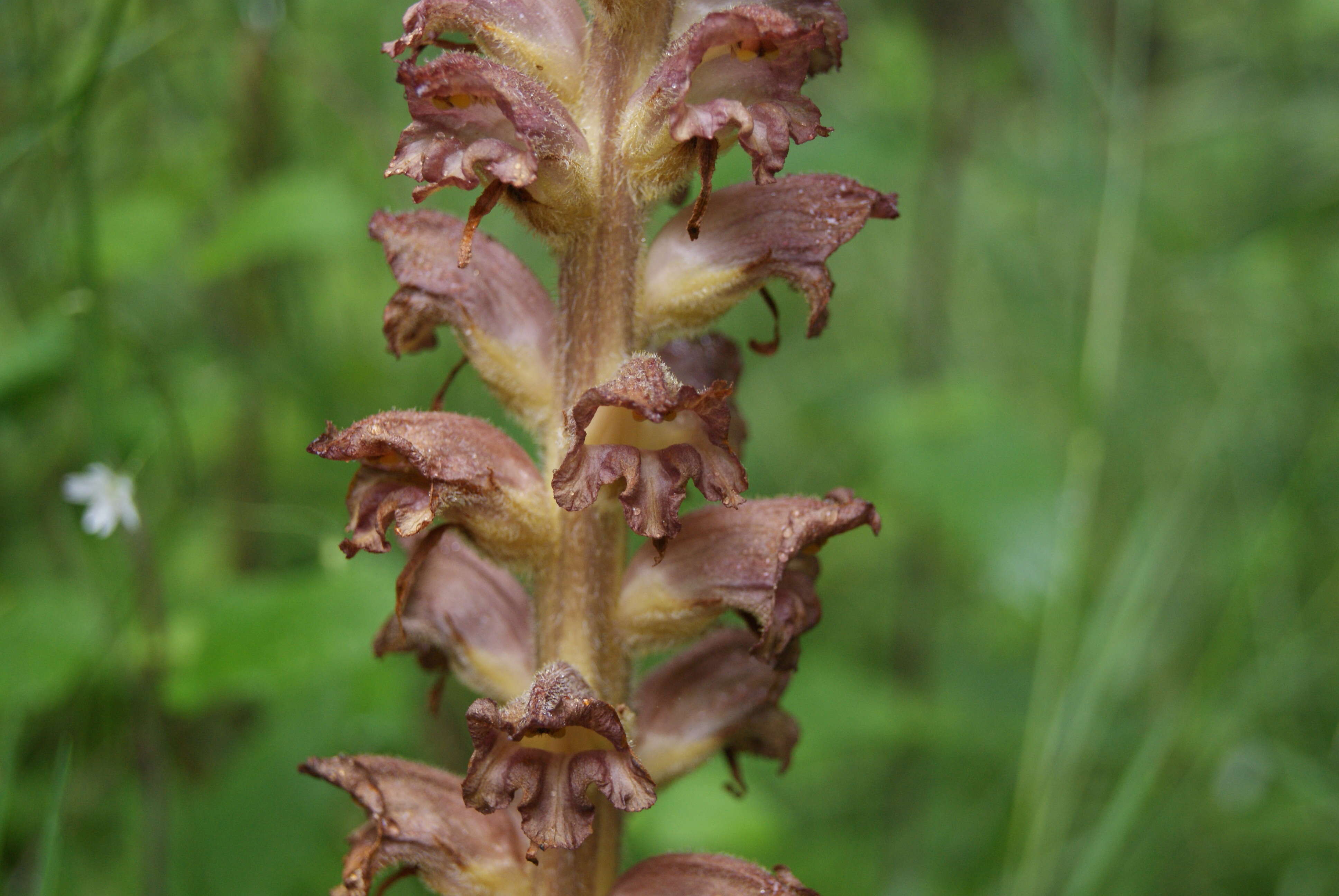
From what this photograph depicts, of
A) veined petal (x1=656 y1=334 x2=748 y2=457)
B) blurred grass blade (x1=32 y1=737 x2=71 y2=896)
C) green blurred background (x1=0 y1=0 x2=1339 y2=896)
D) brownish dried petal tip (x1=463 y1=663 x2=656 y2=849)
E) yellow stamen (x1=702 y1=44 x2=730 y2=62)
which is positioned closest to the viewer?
brownish dried petal tip (x1=463 y1=663 x2=656 y2=849)

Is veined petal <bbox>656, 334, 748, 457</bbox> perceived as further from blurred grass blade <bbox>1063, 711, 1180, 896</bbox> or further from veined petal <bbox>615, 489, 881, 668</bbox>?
blurred grass blade <bbox>1063, 711, 1180, 896</bbox>

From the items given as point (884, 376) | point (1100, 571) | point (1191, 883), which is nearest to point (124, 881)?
point (1191, 883)

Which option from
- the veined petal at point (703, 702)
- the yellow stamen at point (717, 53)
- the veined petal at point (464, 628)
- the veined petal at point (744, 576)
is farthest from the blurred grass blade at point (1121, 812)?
the yellow stamen at point (717, 53)

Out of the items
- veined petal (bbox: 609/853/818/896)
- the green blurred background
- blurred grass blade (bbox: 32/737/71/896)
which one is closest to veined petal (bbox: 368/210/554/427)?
veined petal (bbox: 609/853/818/896)

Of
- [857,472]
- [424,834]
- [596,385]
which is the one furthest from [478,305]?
[857,472]

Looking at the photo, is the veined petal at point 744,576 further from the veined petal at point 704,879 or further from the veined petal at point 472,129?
the veined petal at point 472,129

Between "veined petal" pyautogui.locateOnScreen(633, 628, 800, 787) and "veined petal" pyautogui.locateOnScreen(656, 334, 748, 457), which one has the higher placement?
"veined petal" pyautogui.locateOnScreen(656, 334, 748, 457)

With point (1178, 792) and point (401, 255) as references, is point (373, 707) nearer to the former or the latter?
point (401, 255)
